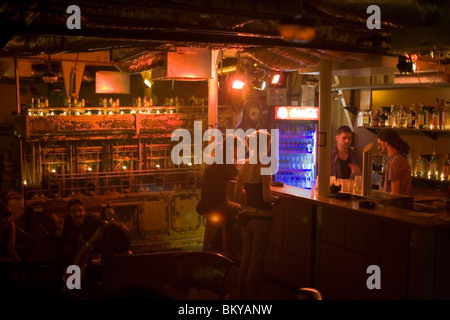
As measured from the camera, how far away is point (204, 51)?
7547mm

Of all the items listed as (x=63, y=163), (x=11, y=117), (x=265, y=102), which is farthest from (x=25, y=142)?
(x=265, y=102)

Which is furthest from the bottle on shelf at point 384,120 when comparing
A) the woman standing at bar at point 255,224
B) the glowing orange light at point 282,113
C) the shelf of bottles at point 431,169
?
the woman standing at bar at point 255,224

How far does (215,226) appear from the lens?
677 cm

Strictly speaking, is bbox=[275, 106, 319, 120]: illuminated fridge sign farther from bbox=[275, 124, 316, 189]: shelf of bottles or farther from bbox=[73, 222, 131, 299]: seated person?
bbox=[73, 222, 131, 299]: seated person

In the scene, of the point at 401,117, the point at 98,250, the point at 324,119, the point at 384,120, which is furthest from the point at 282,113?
the point at 98,250

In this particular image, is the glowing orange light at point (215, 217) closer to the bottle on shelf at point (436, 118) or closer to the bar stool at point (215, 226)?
the bar stool at point (215, 226)

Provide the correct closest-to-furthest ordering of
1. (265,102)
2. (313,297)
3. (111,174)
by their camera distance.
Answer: (313,297)
(111,174)
(265,102)

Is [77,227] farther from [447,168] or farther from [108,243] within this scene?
[447,168]

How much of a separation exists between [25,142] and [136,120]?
77.6 inches

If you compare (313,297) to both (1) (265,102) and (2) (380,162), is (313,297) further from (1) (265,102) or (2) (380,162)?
(1) (265,102)

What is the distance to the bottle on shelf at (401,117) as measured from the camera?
7.70m

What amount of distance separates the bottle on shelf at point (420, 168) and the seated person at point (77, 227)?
4.99 metres

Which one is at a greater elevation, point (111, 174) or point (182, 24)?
point (182, 24)

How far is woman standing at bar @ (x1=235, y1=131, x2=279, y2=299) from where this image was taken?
5.22m
